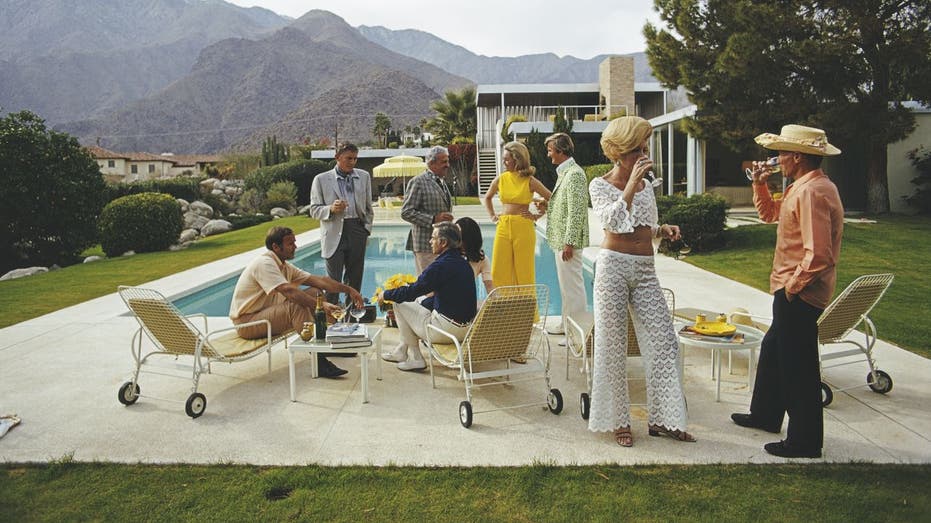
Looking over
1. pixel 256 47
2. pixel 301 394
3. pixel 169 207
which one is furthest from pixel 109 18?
pixel 301 394

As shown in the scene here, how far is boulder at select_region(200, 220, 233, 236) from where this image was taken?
21.9 meters

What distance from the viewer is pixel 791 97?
1617 cm

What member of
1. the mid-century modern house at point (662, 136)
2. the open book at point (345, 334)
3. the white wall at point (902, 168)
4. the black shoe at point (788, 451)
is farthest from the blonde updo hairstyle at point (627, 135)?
the white wall at point (902, 168)

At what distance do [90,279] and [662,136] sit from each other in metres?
18.6

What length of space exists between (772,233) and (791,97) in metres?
5.17

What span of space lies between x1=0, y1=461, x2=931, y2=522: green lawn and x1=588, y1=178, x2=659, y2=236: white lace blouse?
4.34 feet

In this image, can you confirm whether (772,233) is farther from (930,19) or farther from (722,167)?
(722,167)

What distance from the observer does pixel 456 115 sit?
4141cm

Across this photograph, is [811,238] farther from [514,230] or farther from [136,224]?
[136,224]

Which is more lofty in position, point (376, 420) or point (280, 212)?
point (280, 212)

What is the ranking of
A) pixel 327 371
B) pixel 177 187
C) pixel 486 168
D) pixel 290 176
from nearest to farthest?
pixel 327 371 < pixel 177 187 < pixel 486 168 < pixel 290 176

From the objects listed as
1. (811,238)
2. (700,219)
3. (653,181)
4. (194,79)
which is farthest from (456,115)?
(194,79)

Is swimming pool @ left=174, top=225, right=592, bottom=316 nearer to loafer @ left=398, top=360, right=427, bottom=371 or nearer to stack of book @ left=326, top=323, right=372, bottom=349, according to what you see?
loafer @ left=398, top=360, right=427, bottom=371

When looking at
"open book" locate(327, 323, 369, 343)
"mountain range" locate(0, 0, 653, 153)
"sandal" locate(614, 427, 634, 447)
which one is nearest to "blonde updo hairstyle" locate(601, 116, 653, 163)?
"sandal" locate(614, 427, 634, 447)
